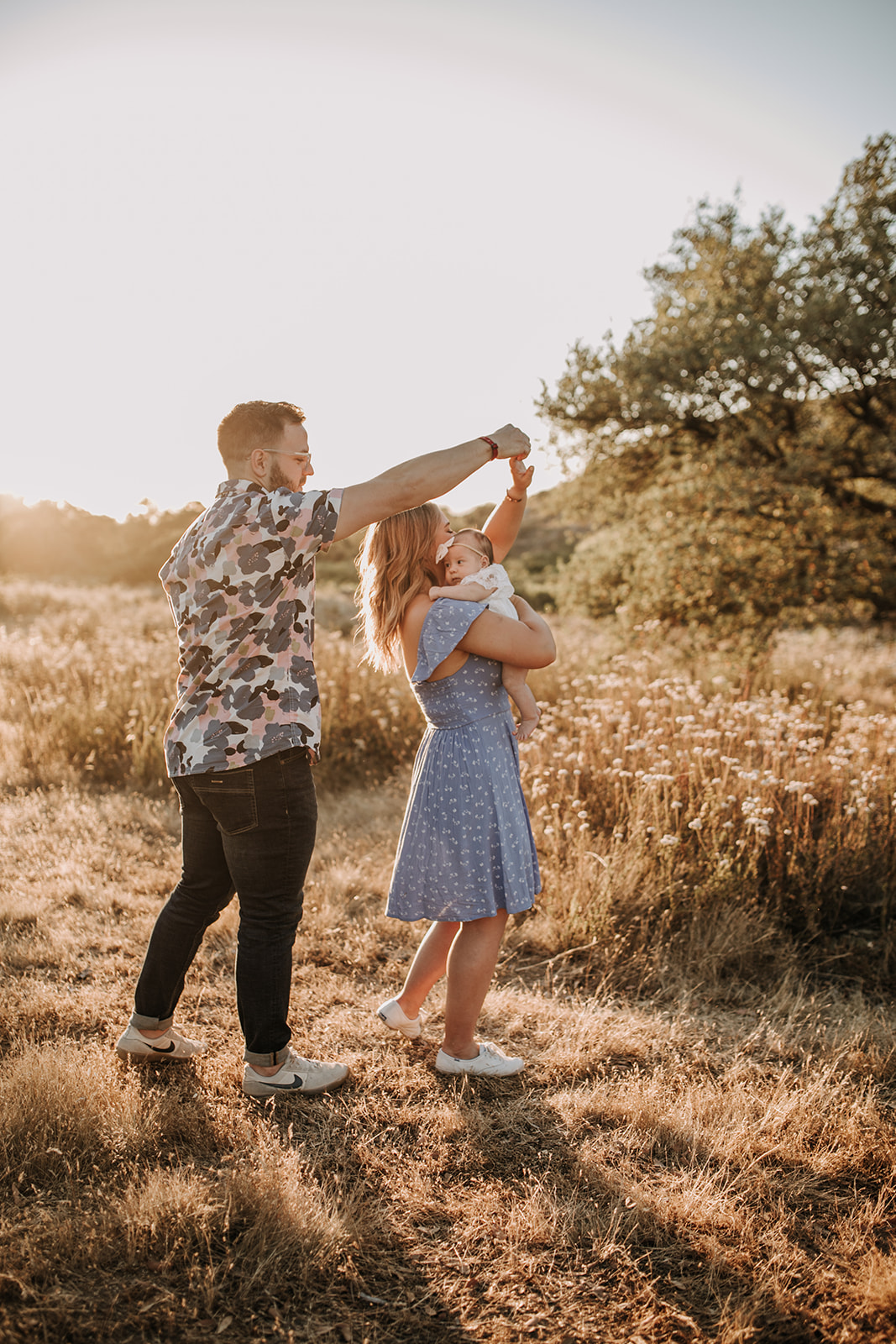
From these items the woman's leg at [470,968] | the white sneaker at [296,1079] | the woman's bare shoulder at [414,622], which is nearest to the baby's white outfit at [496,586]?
the woman's bare shoulder at [414,622]

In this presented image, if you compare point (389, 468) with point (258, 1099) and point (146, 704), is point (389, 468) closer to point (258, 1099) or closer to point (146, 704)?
point (258, 1099)

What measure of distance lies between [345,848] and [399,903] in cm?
221

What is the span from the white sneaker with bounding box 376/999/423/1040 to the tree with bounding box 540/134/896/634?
275 inches

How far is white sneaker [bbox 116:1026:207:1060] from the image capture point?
2783 millimetres

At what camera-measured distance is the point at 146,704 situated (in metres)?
6.68

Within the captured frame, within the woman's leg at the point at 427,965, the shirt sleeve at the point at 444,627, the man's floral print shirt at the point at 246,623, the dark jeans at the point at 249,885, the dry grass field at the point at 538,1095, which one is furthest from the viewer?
the woman's leg at the point at 427,965

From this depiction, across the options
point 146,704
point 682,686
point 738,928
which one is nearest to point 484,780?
point 738,928

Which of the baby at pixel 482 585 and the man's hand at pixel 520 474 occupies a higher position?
the man's hand at pixel 520 474

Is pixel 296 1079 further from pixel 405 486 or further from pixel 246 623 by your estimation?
pixel 405 486

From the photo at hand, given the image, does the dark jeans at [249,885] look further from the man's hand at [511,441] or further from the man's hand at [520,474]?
the man's hand at [520,474]

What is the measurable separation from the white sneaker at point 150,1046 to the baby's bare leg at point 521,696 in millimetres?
1619

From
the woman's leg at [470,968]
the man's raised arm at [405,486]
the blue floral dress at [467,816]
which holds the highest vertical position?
the man's raised arm at [405,486]

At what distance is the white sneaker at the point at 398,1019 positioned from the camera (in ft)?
10.0

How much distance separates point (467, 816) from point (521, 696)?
0.46 metres
